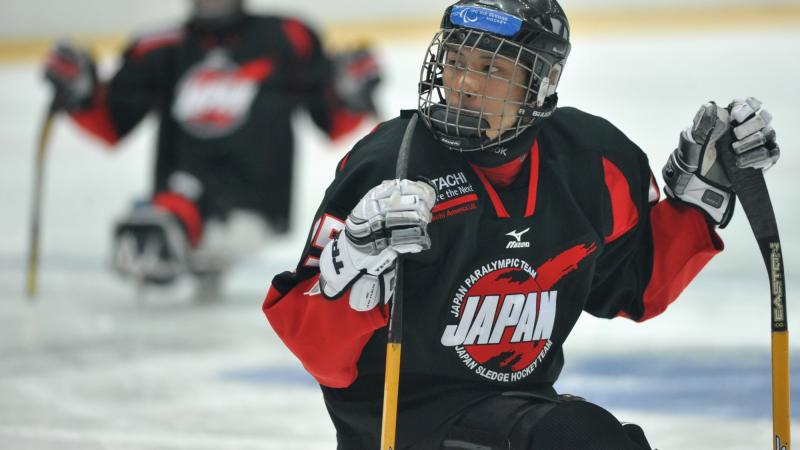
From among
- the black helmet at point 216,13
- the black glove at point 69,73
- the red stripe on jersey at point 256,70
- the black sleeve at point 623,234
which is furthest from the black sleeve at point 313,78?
the black sleeve at point 623,234

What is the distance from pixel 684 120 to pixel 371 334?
523cm

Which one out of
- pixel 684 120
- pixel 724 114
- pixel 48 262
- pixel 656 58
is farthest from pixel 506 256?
pixel 656 58

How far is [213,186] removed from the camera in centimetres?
493

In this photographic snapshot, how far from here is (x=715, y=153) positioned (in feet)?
6.97

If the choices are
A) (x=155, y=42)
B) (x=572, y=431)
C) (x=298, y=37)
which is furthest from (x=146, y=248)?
(x=572, y=431)

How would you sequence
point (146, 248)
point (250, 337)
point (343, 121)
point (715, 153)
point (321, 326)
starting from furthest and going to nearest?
point (343, 121)
point (146, 248)
point (250, 337)
point (715, 153)
point (321, 326)

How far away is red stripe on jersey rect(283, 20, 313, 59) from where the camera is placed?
16.9ft

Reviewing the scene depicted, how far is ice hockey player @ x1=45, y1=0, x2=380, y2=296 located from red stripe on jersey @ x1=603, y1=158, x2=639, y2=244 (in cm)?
290

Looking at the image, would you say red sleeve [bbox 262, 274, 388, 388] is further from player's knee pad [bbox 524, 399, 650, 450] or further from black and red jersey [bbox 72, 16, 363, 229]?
black and red jersey [bbox 72, 16, 363, 229]

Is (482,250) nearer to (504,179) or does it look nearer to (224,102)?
(504,179)

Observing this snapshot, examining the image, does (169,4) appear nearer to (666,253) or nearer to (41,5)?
(41,5)

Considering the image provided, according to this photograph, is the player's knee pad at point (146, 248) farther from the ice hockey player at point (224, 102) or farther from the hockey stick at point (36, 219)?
the hockey stick at point (36, 219)

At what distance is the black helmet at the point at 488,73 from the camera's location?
1.92 metres

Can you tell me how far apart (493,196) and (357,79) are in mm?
3151
